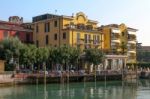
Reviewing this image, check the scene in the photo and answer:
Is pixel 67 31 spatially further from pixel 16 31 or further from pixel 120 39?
pixel 120 39

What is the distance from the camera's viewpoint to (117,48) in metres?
112

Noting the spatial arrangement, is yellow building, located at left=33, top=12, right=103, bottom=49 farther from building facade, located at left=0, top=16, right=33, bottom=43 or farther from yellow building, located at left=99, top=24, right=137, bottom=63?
yellow building, located at left=99, top=24, right=137, bottom=63

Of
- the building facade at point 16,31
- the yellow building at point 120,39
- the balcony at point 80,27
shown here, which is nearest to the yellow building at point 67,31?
the balcony at point 80,27

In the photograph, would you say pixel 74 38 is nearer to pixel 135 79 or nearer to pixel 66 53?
pixel 66 53

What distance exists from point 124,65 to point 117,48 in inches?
211

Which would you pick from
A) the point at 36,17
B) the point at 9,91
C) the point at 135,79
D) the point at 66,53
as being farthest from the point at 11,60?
the point at 135,79

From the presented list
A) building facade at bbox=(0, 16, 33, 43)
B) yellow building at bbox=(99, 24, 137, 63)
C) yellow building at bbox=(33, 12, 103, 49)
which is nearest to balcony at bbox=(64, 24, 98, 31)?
yellow building at bbox=(33, 12, 103, 49)

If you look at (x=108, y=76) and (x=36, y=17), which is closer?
(x=108, y=76)

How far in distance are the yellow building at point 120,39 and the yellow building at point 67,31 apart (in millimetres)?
4067

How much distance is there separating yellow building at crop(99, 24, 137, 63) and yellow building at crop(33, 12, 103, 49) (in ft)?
13.3

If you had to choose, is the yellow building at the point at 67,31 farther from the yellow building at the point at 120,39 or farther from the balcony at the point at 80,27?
the yellow building at the point at 120,39

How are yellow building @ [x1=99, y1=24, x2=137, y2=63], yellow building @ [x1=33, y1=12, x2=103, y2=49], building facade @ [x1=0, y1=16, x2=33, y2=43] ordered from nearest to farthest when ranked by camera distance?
building facade @ [x1=0, y1=16, x2=33, y2=43] → yellow building @ [x1=33, y1=12, x2=103, y2=49] → yellow building @ [x1=99, y1=24, x2=137, y2=63]

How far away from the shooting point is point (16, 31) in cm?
9788

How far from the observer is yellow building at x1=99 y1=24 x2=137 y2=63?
10976 centimetres
